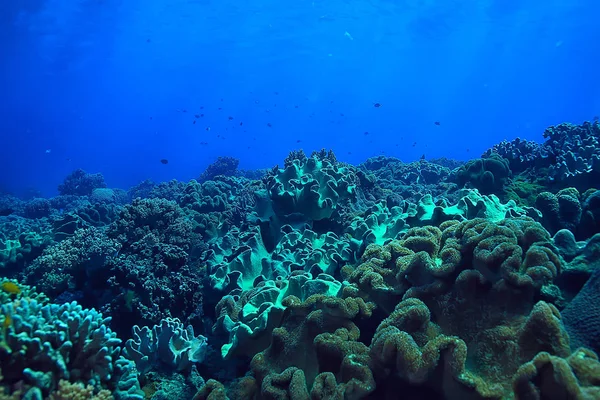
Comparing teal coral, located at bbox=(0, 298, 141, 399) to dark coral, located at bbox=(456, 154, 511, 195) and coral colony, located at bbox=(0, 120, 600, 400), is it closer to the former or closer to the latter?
coral colony, located at bbox=(0, 120, 600, 400)

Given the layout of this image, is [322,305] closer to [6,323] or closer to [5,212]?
[6,323]

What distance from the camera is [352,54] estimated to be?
114 m

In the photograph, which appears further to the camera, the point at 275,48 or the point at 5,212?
the point at 275,48

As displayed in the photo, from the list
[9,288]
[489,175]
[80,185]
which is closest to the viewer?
[9,288]

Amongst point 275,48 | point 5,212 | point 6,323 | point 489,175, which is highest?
point 275,48

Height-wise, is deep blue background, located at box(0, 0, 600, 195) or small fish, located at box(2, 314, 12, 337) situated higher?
deep blue background, located at box(0, 0, 600, 195)

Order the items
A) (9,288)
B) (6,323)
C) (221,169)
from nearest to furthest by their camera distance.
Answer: (6,323), (9,288), (221,169)

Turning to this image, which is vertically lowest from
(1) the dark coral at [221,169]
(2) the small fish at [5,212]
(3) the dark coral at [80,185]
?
(2) the small fish at [5,212]

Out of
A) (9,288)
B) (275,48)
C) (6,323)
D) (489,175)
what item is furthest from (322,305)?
(275,48)

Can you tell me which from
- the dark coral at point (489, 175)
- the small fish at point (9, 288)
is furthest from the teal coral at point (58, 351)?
the dark coral at point (489, 175)

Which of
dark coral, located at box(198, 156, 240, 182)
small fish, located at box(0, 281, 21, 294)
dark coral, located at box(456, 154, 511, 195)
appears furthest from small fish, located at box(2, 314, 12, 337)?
dark coral, located at box(198, 156, 240, 182)

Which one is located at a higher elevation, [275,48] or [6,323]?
[275,48]

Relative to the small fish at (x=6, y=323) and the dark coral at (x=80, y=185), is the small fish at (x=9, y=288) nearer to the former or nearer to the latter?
the small fish at (x=6, y=323)

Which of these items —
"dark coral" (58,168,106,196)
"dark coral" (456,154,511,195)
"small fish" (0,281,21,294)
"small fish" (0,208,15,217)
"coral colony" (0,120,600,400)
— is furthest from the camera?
"dark coral" (58,168,106,196)
